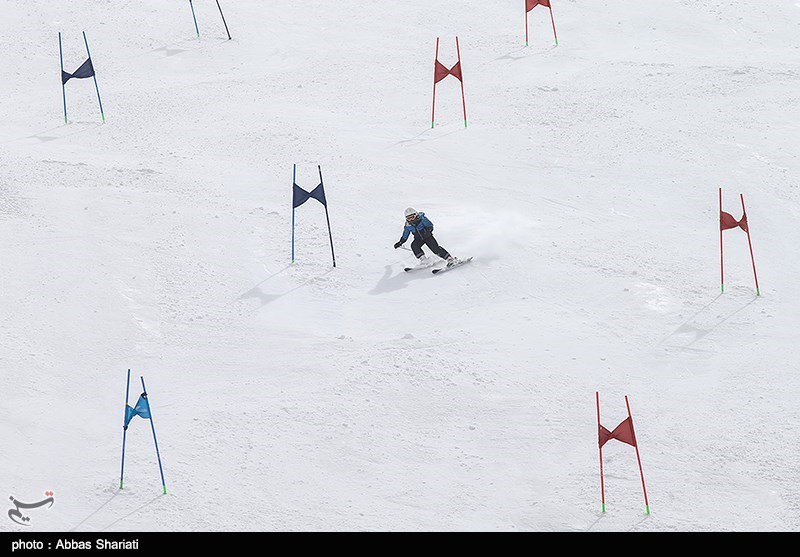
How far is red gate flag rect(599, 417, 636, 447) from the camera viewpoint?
11.7 metres

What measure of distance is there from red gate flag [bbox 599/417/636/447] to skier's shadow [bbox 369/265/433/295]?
4.86 m

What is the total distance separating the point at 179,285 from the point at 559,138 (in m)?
6.94

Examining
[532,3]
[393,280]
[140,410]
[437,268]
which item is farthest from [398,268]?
[532,3]

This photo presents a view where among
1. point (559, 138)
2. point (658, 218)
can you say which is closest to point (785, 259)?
point (658, 218)

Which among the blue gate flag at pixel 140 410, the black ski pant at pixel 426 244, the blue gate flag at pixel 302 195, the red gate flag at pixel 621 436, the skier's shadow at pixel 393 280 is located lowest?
the red gate flag at pixel 621 436

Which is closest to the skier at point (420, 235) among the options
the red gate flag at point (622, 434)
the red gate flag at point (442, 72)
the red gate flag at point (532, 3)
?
the red gate flag at point (442, 72)

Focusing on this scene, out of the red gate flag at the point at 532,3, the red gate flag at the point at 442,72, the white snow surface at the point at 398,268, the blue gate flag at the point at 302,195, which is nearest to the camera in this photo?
the white snow surface at the point at 398,268

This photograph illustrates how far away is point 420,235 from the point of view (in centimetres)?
1611

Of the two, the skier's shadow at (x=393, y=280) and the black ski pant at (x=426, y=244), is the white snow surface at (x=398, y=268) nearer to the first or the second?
the skier's shadow at (x=393, y=280)

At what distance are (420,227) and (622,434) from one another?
5.08 metres

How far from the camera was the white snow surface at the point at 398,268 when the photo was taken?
12555 millimetres

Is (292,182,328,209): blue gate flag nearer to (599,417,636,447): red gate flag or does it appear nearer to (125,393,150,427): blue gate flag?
(125,393,150,427): blue gate flag

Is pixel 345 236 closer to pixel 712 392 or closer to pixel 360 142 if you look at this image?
pixel 360 142

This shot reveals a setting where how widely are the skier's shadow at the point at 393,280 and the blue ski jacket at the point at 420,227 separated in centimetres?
53
